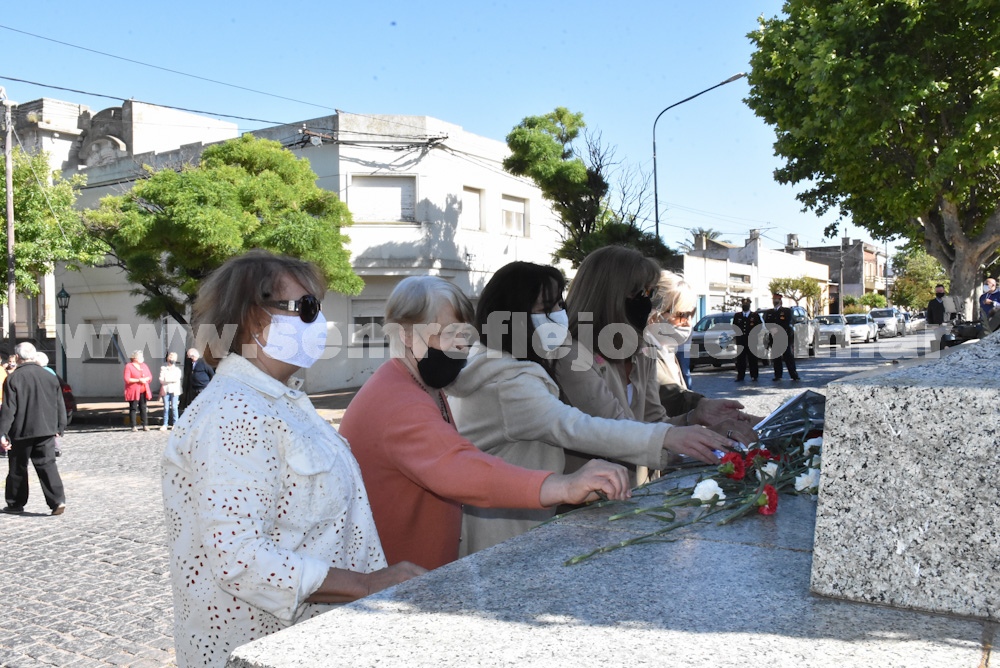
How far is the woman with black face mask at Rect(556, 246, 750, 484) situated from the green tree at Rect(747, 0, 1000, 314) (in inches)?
570

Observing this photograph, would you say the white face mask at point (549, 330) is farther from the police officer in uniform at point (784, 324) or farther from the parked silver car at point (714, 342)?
the parked silver car at point (714, 342)

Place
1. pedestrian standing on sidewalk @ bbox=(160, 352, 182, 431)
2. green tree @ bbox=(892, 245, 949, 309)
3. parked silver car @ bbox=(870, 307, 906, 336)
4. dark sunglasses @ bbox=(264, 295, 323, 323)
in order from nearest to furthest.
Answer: dark sunglasses @ bbox=(264, 295, 323, 323)
pedestrian standing on sidewalk @ bbox=(160, 352, 182, 431)
parked silver car @ bbox=(870, 307, 906, 336)
green tree @ bbox=(892, 245, 949, 309)

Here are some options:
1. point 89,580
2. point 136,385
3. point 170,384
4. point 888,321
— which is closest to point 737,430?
point 89,580

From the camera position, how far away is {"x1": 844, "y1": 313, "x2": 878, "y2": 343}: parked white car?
41.8m

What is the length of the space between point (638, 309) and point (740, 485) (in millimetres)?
1110

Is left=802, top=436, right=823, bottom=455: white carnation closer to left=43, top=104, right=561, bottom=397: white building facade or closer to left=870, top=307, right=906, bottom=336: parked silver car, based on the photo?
left=43, top=104, right=561, bottom=397: white building facade

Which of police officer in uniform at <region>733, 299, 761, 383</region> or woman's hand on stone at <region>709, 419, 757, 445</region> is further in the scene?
police officer in uniform at <region>733, 299, 761, 383</region>

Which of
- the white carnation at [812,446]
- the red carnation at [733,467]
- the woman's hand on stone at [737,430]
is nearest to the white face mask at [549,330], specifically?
the woman's hand on stone at [737,430]

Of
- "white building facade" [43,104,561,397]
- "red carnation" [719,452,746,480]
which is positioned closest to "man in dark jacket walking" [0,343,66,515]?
"red carnation" [719,452,746,480]

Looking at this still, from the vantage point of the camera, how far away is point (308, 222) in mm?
18594

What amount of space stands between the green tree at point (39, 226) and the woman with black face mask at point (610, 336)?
2103 cm

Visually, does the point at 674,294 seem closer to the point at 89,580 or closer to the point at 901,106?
the point at 89,580

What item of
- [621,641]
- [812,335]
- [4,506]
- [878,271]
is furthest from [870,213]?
[878,271]

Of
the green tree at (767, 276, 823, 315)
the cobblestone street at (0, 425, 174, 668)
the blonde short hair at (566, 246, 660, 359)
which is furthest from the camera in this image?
the green tree at (767, 276, 823, 315)
